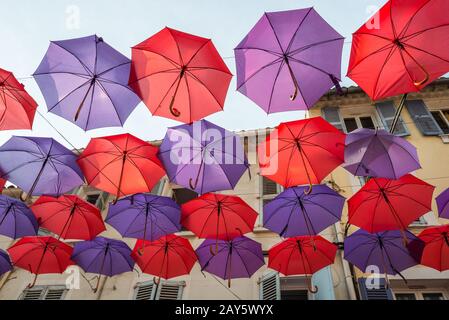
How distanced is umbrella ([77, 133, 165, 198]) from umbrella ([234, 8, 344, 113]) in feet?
7.04

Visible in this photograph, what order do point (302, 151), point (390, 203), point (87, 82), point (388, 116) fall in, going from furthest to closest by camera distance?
1. point (388, 116)
2. point (390, 203)
3. point (302, 151)
4. point (87, 82)

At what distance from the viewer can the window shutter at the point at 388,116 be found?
32.2 feet

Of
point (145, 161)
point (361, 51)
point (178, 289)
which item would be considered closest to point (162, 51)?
point (145, 161)

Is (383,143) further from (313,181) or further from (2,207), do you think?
(2,207)

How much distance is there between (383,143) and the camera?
5.06 meters

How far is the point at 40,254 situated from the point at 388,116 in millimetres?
11264

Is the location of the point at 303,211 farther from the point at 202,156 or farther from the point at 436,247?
the point at 436,247

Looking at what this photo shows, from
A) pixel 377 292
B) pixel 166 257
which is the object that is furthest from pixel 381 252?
pixel 166 257

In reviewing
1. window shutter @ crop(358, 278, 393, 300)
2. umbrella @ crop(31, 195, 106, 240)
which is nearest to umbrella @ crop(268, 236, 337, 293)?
window shutter @ crop(358, 278, 393, 300)

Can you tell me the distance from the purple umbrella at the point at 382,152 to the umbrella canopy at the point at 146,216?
3.59 m

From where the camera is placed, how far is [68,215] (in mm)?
6156

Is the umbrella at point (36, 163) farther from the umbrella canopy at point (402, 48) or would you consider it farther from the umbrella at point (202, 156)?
the umbrella canopy at point (402, 48)

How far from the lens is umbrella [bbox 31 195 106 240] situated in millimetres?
6082

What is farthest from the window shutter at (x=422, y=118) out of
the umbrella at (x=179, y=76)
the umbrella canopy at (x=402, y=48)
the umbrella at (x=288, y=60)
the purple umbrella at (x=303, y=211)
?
the umbrella at (x=179, y=76)
